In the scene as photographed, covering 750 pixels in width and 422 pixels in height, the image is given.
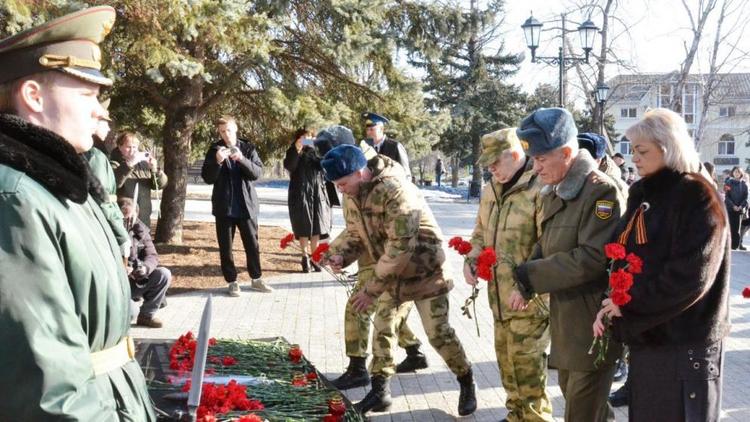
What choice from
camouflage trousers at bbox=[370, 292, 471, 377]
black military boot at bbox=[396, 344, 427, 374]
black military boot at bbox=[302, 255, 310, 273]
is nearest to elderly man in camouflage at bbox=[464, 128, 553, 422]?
camouflage trousers at bbox=[370, 292, 471, 377]

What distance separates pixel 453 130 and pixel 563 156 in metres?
35.9

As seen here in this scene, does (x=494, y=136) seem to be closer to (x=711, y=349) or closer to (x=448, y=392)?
(x=711, y=349)

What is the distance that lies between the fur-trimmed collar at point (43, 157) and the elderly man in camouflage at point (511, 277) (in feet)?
8.90

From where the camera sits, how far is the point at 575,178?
3.77m

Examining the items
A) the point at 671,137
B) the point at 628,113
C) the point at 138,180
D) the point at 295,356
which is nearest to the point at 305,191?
the point at 138,180

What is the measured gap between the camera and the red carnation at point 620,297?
308 cm

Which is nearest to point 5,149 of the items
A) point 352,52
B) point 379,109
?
point 352,52

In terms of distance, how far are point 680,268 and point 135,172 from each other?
7.46 metres

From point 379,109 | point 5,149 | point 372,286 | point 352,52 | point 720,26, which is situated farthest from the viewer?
point 720,26

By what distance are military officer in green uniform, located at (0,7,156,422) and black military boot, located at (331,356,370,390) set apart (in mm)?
3656

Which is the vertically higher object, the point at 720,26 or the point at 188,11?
the point at 720,26

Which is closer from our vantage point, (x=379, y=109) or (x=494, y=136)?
(x=494, y=136)

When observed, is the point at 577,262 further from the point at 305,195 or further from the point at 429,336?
the point at 305,195

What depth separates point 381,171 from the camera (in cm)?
494
